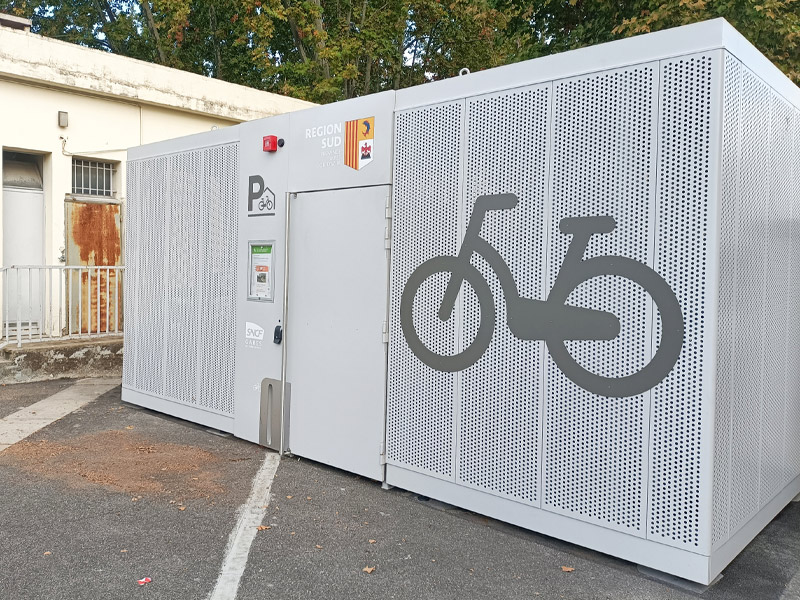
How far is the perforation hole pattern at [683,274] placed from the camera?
393cm

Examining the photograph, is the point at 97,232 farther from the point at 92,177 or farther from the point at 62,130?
the point at 62,130

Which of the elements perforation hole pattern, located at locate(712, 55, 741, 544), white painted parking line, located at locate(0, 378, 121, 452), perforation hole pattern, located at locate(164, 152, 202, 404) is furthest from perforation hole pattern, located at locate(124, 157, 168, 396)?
perforation hole pattern, located at locate(712, 55, 741, 544)

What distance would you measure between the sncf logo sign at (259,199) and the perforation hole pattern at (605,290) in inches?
118

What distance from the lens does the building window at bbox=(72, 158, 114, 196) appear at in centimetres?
1168

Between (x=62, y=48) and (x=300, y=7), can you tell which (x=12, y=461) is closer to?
(x=62, y=48)

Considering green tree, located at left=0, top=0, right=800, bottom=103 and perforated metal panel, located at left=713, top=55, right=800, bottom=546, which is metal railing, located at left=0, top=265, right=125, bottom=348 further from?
perforated metal panel, located at left=713, top=55, right=800, bottom=546

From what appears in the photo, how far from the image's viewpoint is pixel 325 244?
20.1 ft

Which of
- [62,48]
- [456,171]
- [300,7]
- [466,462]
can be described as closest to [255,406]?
[466,462]

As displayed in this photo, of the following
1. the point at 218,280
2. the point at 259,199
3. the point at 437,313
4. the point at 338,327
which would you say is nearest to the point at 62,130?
the point at 218,280

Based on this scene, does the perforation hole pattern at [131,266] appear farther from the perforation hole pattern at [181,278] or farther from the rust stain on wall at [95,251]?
the rust stain on wall at [95,251]

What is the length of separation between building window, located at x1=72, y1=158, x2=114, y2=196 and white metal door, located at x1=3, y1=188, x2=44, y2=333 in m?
0.60

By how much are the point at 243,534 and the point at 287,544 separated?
35 cm

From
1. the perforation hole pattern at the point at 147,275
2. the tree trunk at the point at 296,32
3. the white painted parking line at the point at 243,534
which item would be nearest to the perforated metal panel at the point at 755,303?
the white painted parking line at the point at 243,534

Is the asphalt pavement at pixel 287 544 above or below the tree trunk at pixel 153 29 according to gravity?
below
